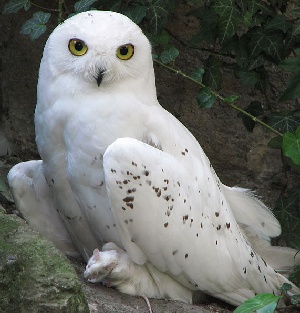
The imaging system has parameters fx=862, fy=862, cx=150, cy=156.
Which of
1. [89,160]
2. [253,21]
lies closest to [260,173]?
[253,21]

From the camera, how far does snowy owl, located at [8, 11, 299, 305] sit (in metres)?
4.04

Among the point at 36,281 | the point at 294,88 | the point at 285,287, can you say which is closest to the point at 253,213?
the point at 285,287

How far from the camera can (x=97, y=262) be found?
13.4 feet

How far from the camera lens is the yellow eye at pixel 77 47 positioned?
413 cm

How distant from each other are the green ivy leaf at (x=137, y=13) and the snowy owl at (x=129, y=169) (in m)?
0.70

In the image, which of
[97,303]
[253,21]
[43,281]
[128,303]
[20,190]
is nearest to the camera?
[43,281]

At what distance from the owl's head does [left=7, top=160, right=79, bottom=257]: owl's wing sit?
0.59 m

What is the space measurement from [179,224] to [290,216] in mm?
1239

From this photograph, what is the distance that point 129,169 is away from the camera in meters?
3.94

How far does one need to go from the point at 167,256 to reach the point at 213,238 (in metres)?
0.28

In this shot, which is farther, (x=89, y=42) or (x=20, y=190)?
(x=20, y=190)

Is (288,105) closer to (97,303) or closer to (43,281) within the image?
(97,303)

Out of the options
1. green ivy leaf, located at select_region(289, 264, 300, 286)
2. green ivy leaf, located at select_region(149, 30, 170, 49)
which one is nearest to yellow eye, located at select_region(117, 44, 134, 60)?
green ivy leaf, located at select_region(149, 30, 170, 49)

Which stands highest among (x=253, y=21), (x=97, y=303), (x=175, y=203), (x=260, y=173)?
(x=253, y=21)
